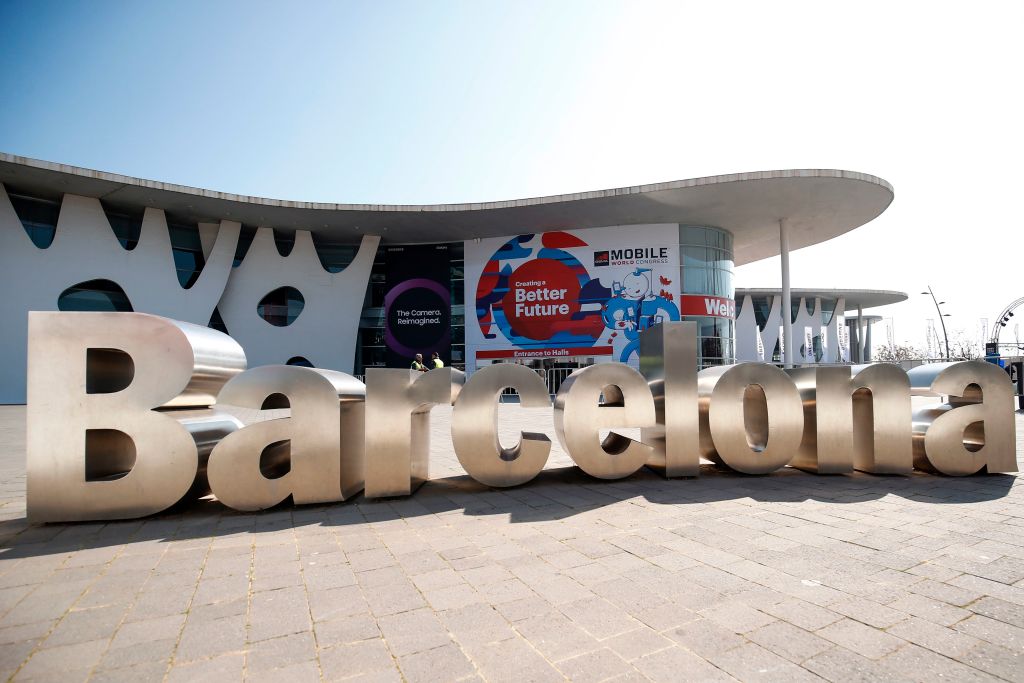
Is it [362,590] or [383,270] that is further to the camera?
[383,270]

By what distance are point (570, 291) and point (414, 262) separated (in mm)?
10110

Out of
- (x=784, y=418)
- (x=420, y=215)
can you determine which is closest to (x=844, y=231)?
(x=420, y=215)

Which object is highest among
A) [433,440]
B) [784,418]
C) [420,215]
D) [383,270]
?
[420,215]

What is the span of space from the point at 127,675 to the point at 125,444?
3.97 meters

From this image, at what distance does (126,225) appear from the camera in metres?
26.3

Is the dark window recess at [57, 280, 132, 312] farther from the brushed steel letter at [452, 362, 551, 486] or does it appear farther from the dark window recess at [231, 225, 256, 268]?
the brushed steel letter at [452, 362, 551, 486]

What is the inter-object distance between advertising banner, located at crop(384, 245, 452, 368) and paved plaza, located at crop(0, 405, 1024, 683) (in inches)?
1049

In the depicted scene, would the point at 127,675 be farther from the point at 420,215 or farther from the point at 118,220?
the point at 118,220

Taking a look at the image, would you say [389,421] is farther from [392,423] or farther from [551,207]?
[551,207]

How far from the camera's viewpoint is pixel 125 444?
18.4 feet

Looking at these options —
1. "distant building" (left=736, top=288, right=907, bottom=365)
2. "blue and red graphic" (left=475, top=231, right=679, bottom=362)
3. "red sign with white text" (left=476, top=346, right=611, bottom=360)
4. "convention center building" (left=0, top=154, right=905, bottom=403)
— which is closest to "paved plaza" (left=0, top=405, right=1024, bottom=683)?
"convention center building" (left=0, top=154, right=905, bottom=403)

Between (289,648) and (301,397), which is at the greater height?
(301,397)

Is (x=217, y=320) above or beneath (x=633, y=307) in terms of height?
beneath

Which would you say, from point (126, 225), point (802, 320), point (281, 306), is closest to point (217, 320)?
point (281, 306)
